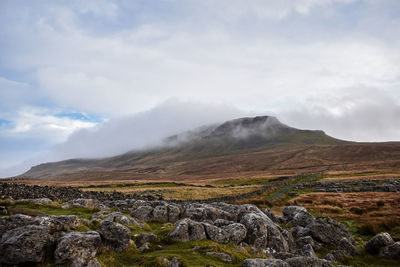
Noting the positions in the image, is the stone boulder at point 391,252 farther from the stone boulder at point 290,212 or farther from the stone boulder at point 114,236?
the stone boulder at point 114,236

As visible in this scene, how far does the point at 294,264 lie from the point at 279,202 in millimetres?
45055

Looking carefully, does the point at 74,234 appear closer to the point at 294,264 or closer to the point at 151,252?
the point at 151,252

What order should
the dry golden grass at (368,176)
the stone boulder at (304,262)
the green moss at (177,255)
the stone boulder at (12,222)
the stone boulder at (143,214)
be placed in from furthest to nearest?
the dry golden grass at (368,176) < the stone boulder at (143,214) < the stone boulder at (304,262) < the stone boulder at (12,222) < the green moss at (177,255)

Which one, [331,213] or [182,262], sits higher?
[182,262]

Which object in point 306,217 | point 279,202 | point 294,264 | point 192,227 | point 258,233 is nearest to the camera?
point 294,264

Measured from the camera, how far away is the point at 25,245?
36.7 ft

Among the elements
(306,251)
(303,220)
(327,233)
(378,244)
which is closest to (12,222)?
(306,251)

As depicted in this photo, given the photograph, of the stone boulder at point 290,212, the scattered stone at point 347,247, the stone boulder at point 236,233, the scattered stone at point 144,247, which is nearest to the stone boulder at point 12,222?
the scattered stone at point 144,247

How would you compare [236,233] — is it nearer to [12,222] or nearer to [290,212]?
[12,222]

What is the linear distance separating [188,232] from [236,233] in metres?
3.78

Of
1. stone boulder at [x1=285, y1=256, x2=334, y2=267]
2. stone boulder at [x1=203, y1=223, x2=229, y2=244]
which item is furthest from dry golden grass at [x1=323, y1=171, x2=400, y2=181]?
stone boulder at [x1=203, y1=223, x2=229, y2=244]

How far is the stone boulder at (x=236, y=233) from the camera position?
18.0 m

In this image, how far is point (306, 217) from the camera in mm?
28656

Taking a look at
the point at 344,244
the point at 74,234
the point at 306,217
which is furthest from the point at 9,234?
the point at 306,217
